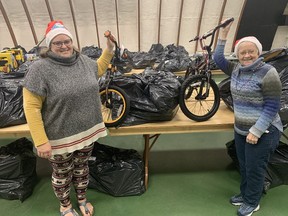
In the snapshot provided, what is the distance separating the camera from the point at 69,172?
68.9 inches

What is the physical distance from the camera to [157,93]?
1967 millimetres

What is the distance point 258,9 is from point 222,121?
4350 mm

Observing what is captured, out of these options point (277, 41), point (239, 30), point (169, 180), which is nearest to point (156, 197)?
point (169, 180)

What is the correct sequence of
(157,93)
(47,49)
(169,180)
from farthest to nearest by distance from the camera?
1. (169,180)
2. (157,93)
3. (47,49)

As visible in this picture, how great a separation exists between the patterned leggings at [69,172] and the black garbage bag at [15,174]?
1.72 feet

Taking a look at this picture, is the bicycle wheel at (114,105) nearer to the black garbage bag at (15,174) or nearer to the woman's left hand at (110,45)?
the woman's left hand at (110,45)

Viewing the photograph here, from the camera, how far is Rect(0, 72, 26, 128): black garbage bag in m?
1.98

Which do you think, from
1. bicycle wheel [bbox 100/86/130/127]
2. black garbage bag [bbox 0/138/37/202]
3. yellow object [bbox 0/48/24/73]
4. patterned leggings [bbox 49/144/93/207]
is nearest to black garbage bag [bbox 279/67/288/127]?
bicycle wheel [bbox 100/86/130/127]

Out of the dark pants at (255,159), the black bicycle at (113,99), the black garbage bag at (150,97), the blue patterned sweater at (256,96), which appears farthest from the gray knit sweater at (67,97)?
the dark pants at (255,159)

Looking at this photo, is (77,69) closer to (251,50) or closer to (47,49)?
(47,49)

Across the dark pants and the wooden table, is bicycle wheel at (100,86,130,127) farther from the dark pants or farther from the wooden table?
the dark pants

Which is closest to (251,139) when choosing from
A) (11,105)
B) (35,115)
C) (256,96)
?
(256,96)

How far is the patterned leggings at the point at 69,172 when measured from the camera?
1655mm

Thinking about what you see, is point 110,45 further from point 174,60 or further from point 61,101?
point 174,60
